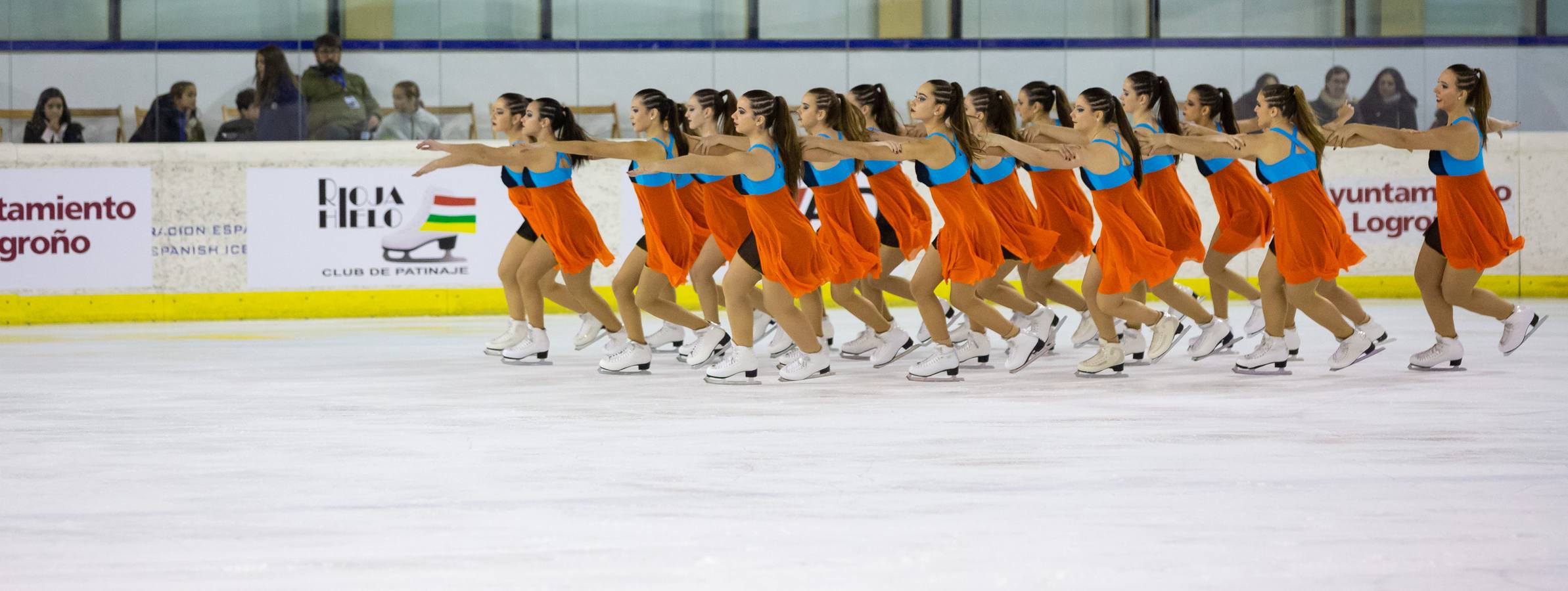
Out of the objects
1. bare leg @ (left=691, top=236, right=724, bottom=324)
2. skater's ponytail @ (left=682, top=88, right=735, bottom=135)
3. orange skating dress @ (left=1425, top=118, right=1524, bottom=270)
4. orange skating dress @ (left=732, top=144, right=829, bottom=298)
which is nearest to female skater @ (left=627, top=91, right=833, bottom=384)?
orange skating dress @ (left=732, top=144, right=829, bottom=298)

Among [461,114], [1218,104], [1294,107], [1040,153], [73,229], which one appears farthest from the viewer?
[461,114]

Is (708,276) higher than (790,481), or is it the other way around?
(708,276)

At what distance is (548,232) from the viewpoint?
7.65 metres

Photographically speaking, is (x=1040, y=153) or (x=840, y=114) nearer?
(x=1040, y=153)

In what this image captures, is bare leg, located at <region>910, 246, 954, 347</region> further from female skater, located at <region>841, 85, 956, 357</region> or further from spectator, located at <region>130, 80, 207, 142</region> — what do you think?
spectator, located at <region>130, 80, 207, 142</region>

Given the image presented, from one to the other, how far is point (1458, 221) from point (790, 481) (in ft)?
13.4

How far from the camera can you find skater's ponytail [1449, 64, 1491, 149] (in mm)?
6754

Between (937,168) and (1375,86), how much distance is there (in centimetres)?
693

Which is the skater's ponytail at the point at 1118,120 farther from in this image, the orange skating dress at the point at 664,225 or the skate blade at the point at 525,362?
the skate blade at the point at 525,362

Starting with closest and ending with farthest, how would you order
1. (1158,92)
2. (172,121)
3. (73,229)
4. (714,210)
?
(1158,92), (714,210), (73,229), (172,121)

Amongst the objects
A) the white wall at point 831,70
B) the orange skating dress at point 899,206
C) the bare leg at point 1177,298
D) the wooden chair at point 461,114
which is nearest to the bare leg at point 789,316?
the orange skating dress at point 899,206

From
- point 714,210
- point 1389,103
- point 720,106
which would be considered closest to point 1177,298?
point 714,210

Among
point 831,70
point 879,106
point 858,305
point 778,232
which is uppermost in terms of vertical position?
point 831,70

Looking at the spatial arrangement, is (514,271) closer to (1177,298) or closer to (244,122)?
(1177,298)
